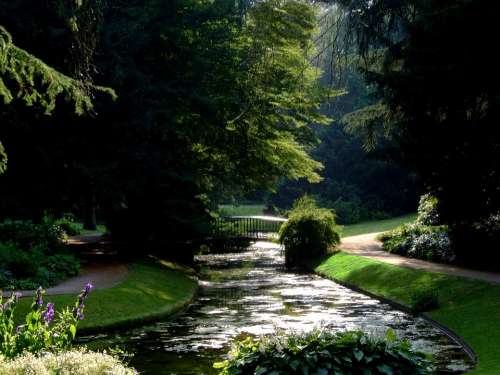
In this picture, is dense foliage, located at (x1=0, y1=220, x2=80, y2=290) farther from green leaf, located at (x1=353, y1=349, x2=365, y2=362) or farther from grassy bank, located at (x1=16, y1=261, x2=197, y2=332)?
green leaf, located at (x1=353, y1=349, x2=365, y2=362)

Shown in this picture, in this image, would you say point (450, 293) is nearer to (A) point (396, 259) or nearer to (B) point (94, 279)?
(A) point (396, 259)

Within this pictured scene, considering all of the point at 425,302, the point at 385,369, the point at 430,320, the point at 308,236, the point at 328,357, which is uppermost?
the point at 308,236

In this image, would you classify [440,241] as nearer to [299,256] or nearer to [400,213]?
[299,256]

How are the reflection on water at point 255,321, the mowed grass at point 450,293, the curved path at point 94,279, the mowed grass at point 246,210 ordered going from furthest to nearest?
Result: the mowed grass at point 246,210
the curved path at point 94,279
the mowed grass at point 450,293
the reflection on water at point 255,321

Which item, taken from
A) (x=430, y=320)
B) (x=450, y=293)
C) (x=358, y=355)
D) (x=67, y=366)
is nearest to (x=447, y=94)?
(x=450, y=293)

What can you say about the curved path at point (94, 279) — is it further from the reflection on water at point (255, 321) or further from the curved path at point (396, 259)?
the curved path at point (396, 259)

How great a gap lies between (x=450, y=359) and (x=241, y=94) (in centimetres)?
1806

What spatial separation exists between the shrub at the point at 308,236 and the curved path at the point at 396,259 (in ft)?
3.74

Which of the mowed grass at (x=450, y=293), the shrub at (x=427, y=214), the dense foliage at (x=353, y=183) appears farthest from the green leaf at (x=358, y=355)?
the dense foliage at (x=353, y=183)

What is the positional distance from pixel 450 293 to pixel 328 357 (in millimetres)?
12477

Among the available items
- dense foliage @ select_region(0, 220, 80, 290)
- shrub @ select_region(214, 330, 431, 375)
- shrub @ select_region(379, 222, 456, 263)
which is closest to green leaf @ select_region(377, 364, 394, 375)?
shrub @ select_region(214, 330, 431, 375)

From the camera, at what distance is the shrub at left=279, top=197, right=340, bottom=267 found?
105ft

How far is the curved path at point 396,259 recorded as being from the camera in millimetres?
21441

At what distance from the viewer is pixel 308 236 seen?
105 feet
